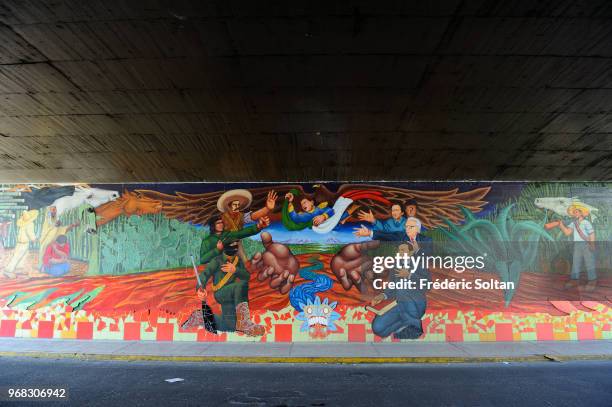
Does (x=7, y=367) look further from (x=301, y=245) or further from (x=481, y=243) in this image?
(x=481, y=243)

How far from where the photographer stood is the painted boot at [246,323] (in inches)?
435

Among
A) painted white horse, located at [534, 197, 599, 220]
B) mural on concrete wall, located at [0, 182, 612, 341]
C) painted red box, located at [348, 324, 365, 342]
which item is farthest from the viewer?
painted white horse, located at [534, 197, 599, 220]

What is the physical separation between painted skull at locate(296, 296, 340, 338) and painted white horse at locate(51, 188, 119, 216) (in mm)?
5953

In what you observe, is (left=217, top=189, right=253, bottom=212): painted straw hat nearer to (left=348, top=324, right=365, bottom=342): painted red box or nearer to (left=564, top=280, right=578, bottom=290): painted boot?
(left=348, top=324, right=365, bottom=342): painted red box

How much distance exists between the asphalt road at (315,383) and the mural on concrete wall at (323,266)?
1.86 metres

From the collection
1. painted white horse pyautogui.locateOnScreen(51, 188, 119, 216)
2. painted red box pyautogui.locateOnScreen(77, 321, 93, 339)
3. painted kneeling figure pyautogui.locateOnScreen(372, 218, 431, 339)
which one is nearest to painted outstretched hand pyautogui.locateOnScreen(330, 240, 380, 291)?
painted kneeling figure pyautogui.locateOnScreen(372, 218, 431, 339)

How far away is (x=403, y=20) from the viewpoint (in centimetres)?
537

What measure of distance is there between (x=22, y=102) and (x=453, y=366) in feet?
31.6

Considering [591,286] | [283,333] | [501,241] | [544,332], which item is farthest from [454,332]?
[283,333]

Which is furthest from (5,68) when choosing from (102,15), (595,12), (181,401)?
(595,12)

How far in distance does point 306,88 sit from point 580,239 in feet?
29.2

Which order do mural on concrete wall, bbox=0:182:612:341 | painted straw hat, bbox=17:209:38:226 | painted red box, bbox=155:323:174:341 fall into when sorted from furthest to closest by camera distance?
painted straw hat, bbox=17:209:38:226 → painted red box, bbox=155:323:174:341 → mural on concrete wall, bbox=0:182:612:341

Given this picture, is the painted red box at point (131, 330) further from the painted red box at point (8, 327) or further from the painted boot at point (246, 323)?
the painted red box at point (8, 327)

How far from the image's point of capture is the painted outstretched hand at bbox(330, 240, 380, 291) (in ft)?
36.5
